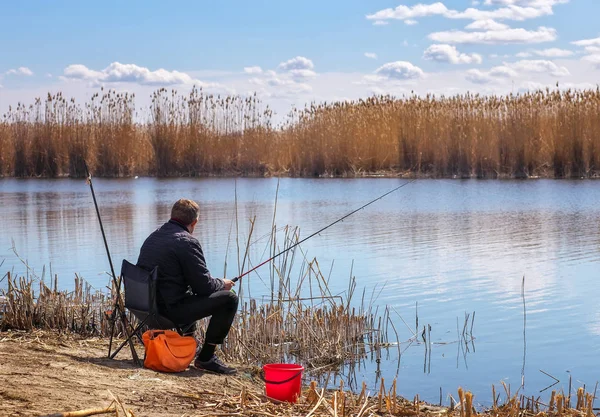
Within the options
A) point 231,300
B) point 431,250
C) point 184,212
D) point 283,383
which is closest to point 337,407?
point 283,383

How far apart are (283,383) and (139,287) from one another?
4.07 ft

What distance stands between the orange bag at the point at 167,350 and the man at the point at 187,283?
17cm

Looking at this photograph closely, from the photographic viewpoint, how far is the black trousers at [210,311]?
5.88 m

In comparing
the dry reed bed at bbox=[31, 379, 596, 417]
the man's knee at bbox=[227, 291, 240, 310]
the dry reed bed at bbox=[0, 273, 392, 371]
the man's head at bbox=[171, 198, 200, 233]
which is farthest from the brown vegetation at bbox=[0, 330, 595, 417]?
the man's head at bbox=[171, 198, 200, 233]

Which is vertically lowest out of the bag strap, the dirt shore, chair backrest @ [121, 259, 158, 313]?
the dirt shore

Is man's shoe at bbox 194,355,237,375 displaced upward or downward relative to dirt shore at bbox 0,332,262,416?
downward

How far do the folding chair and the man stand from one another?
0.09 m

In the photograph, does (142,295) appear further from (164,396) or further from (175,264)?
(164,396)

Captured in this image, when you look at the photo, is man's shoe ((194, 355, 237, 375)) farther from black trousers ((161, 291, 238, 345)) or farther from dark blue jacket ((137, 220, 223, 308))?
dark blue jacket ((137, 220, 223, 308))

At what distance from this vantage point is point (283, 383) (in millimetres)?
5184

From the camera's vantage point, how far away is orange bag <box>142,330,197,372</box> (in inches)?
227

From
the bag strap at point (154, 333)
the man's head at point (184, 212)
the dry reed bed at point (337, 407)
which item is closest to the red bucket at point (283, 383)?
the dry reed bed at point (337, 407)

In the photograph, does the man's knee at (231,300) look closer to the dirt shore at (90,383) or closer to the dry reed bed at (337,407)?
the dirt shore at (90,383)

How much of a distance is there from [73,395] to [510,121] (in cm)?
2207
